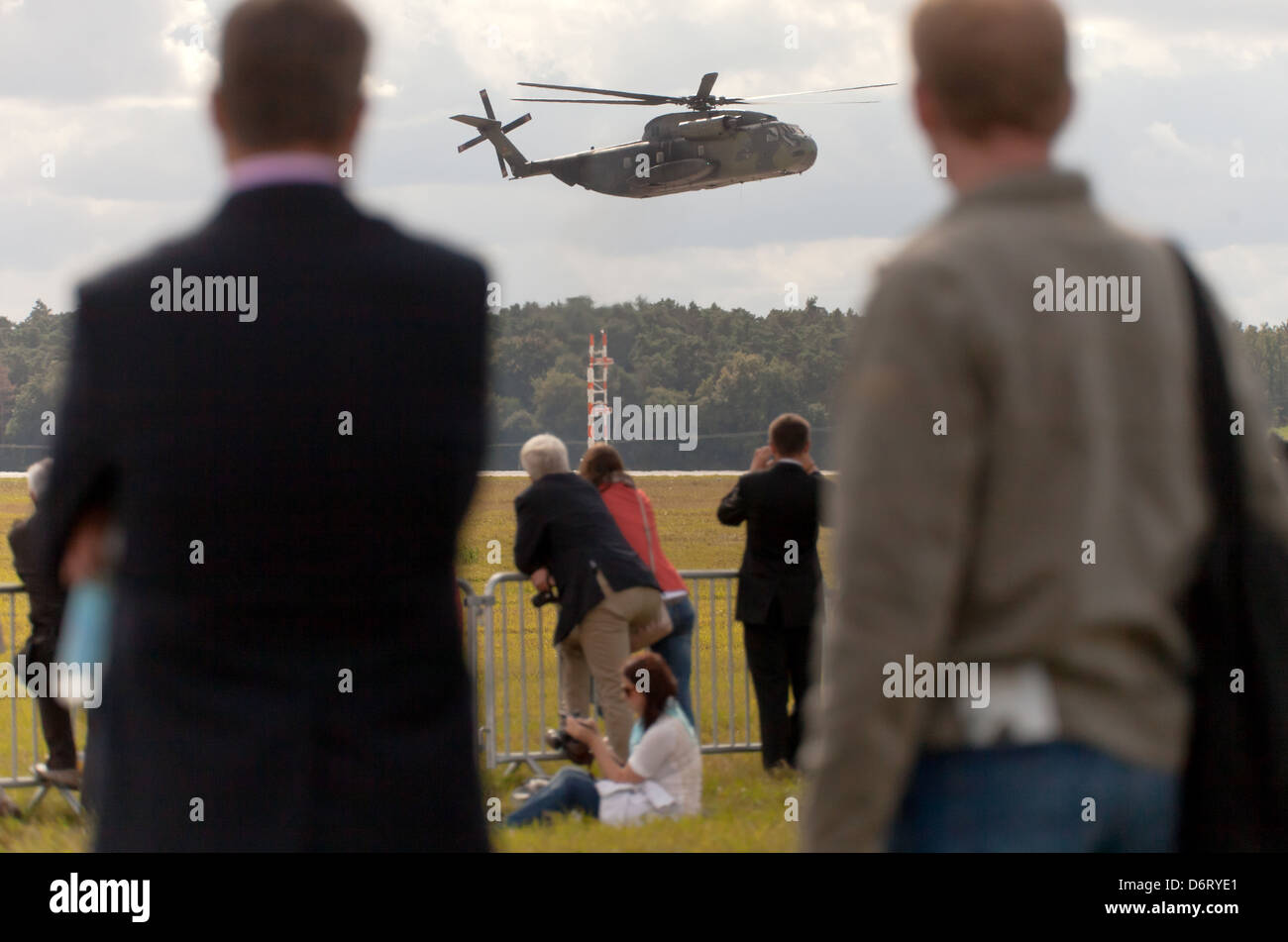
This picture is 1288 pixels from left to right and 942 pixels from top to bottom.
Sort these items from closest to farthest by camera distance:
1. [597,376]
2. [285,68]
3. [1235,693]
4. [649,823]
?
[1235,693] < [285,68] < [649,823] < [597,376]

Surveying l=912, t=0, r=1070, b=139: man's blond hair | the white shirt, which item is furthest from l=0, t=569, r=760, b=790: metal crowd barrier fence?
l=912, t=0, r=1070, b=139: man's blond hair

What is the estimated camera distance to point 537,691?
9.93m

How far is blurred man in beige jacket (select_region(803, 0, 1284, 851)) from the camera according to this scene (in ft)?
5.53


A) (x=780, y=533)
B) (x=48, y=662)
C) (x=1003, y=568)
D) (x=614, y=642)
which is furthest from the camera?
(x=780, y=533)

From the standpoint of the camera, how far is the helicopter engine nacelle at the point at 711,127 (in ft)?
117

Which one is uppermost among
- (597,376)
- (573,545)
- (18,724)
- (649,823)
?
(597,376)

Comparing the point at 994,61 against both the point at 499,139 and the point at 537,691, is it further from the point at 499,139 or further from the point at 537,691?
the point at 499,139

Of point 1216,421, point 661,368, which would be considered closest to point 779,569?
point 1216,421

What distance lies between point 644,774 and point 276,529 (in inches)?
247
